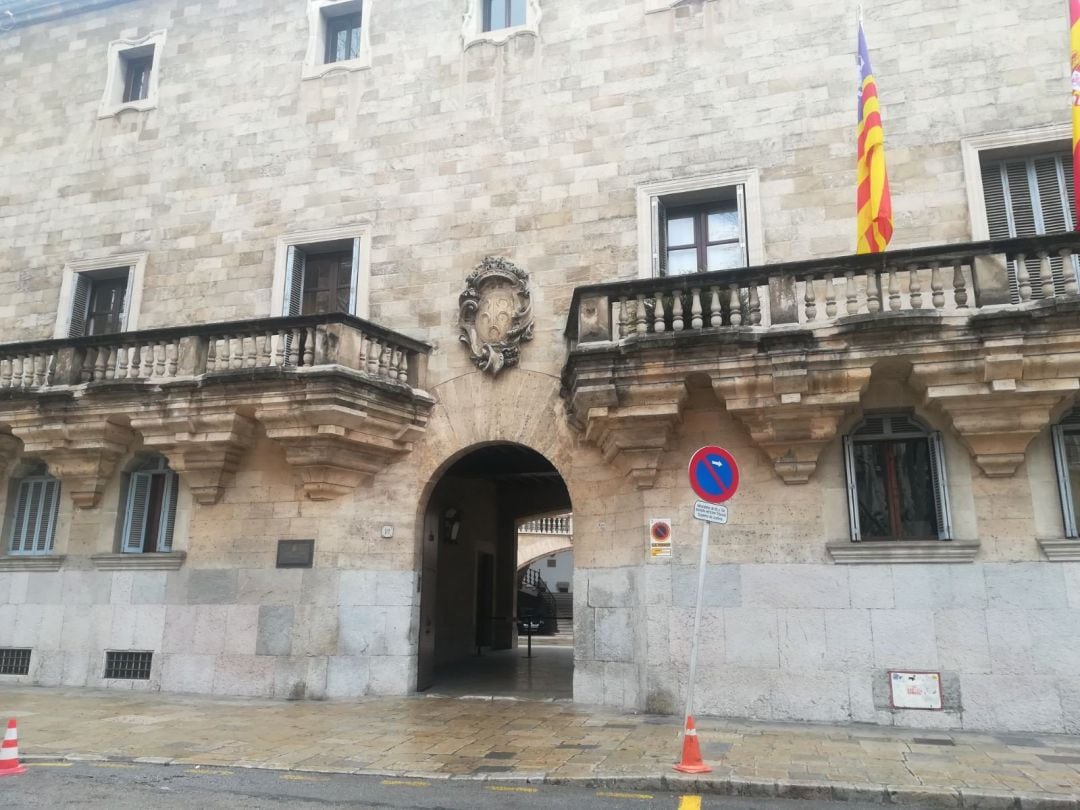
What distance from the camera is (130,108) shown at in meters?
15.3

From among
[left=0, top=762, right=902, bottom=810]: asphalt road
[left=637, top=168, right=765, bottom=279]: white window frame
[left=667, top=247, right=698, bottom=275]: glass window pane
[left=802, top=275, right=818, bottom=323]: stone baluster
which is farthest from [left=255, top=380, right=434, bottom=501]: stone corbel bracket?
[left=802, top=275, right=818, bottom=323]: stone baluster

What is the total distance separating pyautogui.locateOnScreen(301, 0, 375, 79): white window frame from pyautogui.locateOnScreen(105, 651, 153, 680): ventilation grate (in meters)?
10.0

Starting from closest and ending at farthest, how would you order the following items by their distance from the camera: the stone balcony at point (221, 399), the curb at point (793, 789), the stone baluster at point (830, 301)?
1. the curb at point (793, 789)
2. the stone baluster at point (830, 301)
3. the stone balcony at point (221, 399)

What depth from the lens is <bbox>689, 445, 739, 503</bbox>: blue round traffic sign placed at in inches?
301

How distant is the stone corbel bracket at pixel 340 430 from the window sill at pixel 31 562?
15.3 feet

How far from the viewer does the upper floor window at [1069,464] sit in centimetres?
912

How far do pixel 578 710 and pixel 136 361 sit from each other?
8316 mm

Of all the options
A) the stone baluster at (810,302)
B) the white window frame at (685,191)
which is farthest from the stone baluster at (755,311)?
the white window frame at (685,191)

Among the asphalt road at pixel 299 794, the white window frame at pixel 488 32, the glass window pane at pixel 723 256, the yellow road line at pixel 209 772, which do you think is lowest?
the asphalt road at pixel 299 794

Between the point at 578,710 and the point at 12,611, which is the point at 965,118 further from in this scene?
the point at 12,611

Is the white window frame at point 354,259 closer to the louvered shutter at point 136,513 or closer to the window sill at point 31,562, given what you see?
the louvered shutter at point 136,513

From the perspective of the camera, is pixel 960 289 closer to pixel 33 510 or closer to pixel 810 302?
pixel 810 302

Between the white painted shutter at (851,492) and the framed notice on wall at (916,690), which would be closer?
the framed notice on wall at (916,690)

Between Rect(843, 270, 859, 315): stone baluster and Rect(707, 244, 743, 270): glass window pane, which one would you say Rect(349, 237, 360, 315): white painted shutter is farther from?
Rect(843, 270, 859, 315): stone baluster
